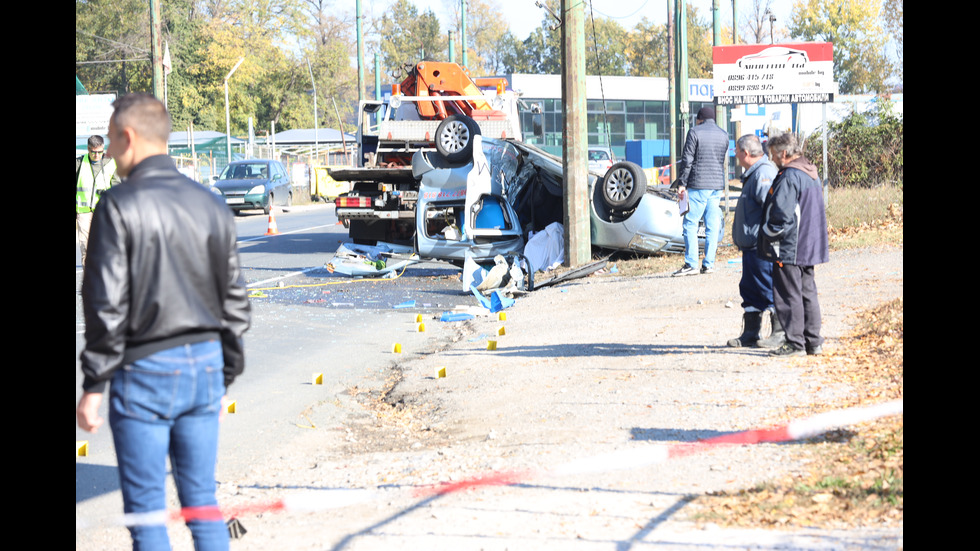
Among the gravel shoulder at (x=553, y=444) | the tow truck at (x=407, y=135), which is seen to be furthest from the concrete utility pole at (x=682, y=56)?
the gravel shoulder at (x=553, y=444)

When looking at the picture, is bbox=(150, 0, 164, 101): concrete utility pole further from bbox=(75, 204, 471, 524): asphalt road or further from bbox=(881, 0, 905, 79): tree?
bbox=(881, 0, 905, 79): tree

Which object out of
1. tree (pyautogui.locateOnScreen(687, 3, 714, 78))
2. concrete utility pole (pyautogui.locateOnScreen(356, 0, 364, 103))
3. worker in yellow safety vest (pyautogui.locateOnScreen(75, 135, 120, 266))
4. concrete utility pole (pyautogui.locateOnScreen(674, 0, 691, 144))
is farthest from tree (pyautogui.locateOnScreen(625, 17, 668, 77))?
worker in yellow safety vest (pyautogui.locateOnScreen(75, 135, 120, 266))

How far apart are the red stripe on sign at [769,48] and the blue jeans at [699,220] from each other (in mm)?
5920

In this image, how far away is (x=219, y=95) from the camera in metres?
71.7

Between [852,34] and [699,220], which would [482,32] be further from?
[699,220]

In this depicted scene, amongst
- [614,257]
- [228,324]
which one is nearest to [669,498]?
[228,324]

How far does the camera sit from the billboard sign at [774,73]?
56.5ft

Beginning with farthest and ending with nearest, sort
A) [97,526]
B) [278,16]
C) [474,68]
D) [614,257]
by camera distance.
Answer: [474,68] < [278,16] < [614,257] < [97,526]

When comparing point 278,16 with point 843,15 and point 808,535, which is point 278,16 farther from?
point 808,535

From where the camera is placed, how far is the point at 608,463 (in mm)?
5012

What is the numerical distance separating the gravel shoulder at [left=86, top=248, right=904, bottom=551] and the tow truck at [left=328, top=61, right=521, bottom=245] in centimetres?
643


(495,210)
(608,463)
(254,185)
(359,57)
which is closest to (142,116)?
(608,463)

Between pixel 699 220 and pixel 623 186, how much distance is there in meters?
2.08

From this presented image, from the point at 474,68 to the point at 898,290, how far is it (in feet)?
302
